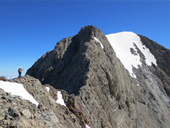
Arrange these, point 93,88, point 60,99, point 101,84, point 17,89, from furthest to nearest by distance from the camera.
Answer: point 101,84 < point 93,88 < point 60,99 < point 17,89

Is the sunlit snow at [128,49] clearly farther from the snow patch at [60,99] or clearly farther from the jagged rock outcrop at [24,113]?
the jagged rock outcrop at [24,113]

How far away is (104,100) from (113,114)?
317 cm

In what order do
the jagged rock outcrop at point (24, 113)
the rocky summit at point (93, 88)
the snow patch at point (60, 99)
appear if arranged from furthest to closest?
the snow patch at point (60, 99), the rocky summit at point (93, 88), the jagged rock outcrop at point (24, 113)

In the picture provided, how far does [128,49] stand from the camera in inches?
2635

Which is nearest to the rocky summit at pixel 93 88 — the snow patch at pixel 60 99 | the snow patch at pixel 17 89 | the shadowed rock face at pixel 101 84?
the shadowed rock face at pixel 101 84

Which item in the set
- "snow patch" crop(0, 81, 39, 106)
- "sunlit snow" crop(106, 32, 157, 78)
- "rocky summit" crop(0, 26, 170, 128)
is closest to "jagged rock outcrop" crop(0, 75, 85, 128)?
"rocky summit" crop(0, 26, 170, 128)

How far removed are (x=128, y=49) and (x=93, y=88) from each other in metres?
47.3

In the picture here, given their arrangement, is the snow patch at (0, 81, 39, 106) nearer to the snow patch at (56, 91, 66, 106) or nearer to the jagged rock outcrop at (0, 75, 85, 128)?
the jagged rock outcrop at (0, 75, 85, 128)

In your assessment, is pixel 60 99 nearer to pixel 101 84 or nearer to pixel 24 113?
pixel 24 113

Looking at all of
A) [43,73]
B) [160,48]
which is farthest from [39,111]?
[160,48]

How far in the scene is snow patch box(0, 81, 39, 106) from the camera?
11133 millimetres

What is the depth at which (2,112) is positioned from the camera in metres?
8.71

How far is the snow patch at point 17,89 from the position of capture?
36.5 feet

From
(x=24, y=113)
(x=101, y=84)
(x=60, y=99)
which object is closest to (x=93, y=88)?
(x=101, y=84)
